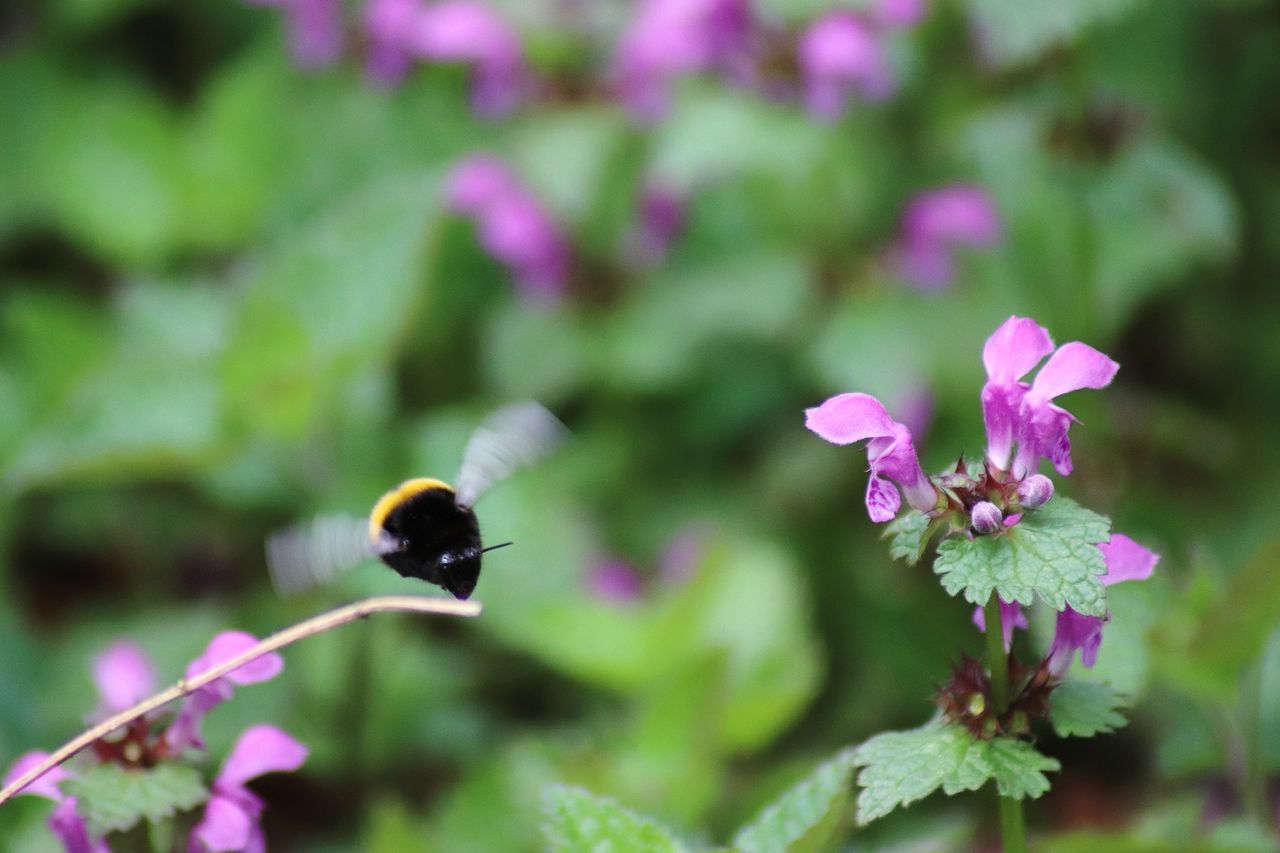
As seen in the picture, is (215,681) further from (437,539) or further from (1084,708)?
(1084,708)

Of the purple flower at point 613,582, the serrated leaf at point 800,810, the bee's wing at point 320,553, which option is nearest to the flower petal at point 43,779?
the bee's wing at point 320,553

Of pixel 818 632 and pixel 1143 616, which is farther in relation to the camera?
pixel 818 632

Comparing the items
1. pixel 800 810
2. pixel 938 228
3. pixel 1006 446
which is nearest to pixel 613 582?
pixel 938 228

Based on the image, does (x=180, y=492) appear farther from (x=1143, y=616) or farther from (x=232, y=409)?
(x=1143, y=616)

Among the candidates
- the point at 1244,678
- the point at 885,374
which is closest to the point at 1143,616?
the point at 1244,678

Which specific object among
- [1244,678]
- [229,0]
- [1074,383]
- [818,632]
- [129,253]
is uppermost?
[229,0]

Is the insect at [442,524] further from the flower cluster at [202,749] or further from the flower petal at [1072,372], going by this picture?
the flower petal at [1072,372]

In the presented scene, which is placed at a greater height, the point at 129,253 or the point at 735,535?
the point at 129,253
